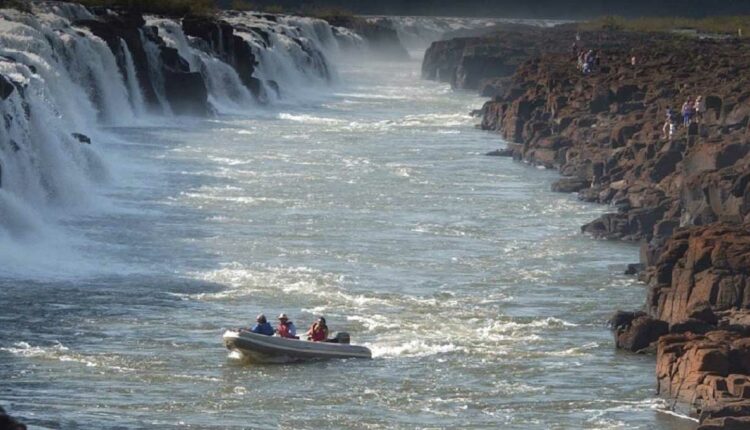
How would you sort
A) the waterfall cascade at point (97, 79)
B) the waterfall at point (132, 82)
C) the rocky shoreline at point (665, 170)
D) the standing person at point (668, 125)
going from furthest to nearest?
1. the waterfall at point (132, 82)
2. the standing person at point (668, 125)
3. the waterfall cascade at point (97, 79)
4. the rocky shoreline at point (665, 170)

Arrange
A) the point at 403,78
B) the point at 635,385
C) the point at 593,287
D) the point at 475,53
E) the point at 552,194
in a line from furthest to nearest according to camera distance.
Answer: the point at 403,78
the point at 475,53
the point at 552,194
the point at 593,287
the point at 635,385

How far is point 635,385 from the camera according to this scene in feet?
124

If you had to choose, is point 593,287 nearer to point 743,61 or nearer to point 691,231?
point 691,231

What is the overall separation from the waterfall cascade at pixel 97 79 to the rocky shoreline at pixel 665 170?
13113 millimetres

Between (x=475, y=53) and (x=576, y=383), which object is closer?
(x=576, y=383)

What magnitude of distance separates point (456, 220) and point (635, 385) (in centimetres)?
2360

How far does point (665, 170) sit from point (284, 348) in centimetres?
2596

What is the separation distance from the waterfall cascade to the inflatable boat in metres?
14.8

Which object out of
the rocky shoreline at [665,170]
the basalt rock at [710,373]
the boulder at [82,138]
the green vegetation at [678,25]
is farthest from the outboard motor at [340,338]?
the green vegetation at [678,25]

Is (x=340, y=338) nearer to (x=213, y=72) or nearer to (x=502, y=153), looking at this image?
(x=502, y=153)

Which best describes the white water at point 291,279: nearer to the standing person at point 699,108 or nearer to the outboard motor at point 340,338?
the outboard motor at point 340,338

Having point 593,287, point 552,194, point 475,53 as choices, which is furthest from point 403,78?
point 593,287

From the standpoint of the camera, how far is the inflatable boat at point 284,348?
129 feet

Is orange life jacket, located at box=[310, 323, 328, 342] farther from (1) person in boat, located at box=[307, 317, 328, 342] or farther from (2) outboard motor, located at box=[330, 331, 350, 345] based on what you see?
(2) outboard motor, located at box=[330, 331, 350, 345]
